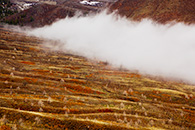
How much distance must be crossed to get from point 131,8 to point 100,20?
36987 mm

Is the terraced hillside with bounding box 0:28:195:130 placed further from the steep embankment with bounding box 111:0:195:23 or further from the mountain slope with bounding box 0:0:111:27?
the mountain slope with bounding box 0:0:111:27

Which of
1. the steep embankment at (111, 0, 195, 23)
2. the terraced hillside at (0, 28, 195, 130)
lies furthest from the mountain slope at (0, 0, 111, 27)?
the terraced hillside at (0, 28, 195, 130)

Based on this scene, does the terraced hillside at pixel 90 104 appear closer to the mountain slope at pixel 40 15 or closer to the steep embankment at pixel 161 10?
the steep embankment at pixel 161 10

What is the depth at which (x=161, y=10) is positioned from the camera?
104 metres

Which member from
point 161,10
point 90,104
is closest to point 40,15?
point 161,10

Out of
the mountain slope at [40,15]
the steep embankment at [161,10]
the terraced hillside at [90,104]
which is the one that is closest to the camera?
the terraced hillside at [90,104]

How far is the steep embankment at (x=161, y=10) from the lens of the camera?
88.9m

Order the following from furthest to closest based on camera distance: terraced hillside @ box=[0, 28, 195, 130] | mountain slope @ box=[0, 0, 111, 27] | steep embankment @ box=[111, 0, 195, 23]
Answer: mountain slope @ box=[0, 0, 111, 27] → steep embankment @ box=[111, 0, 195, 23] → terraced hillside @ box=[0, 28, 195, 130]

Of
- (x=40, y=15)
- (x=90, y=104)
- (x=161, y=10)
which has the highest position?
(x=161, y=10)

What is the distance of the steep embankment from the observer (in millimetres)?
88863

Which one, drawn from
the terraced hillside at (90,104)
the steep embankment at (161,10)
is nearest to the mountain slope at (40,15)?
the steep embankment at (161,10)

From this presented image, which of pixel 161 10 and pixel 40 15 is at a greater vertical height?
pixel 161 10

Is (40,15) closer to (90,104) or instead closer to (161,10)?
(161,10)

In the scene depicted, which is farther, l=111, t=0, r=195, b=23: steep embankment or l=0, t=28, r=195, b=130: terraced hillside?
l=111, t=0, r=195, b=23: steep embankment
